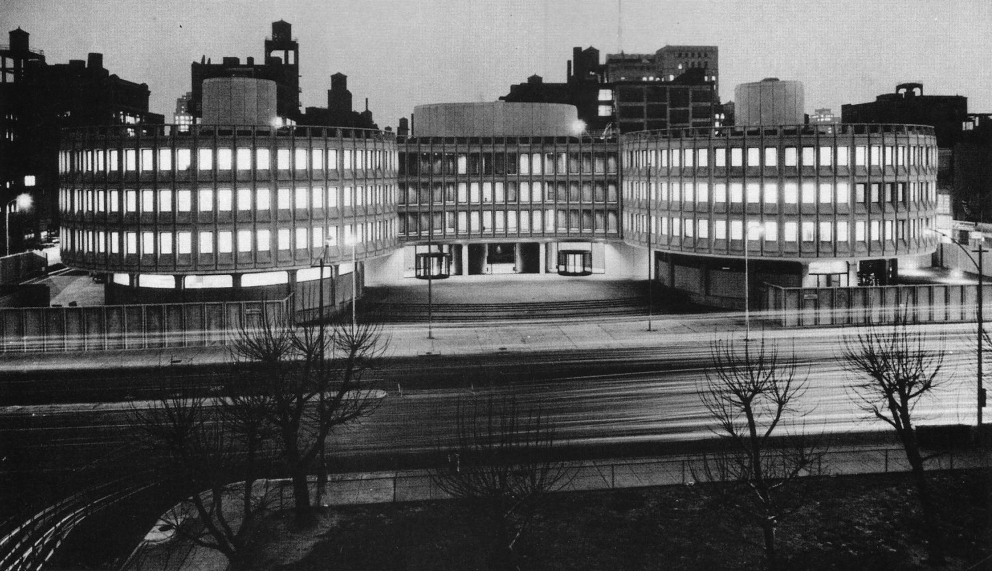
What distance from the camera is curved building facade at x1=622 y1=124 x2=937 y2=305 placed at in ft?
212

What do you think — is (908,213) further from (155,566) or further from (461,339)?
(155,566)

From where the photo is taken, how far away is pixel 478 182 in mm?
85438

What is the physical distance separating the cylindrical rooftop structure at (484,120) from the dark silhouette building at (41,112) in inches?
1794

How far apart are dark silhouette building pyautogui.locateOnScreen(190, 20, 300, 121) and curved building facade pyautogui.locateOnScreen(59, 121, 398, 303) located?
82693 mm

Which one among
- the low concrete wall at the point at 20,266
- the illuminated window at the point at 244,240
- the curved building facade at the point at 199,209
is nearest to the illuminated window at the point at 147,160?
the curved building facade at the point at 199,209

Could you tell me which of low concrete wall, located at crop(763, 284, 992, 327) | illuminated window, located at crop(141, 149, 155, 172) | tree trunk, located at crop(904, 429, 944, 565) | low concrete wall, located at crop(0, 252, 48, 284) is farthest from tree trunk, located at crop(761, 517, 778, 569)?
low concrete wall, located at crop(0, 252, 48, 284)

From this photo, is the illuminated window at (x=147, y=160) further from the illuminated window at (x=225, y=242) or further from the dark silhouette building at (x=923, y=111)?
the dark silhouette building at (x=923, y=111)

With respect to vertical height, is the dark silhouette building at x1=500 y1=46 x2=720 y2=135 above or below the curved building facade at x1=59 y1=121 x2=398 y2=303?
above

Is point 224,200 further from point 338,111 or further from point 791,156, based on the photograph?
point 338,111

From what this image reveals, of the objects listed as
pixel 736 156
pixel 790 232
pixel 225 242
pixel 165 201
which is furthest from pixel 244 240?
pixel 790 232

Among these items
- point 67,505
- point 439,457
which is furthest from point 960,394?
point 67,505

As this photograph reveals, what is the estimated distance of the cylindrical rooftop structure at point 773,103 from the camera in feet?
241

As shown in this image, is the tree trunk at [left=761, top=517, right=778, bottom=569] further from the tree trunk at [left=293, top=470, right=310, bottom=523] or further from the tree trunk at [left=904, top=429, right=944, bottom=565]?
the tree trunk at [left=293, top=470, right=310, bottom=523]

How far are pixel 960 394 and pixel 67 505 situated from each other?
3747 cm
